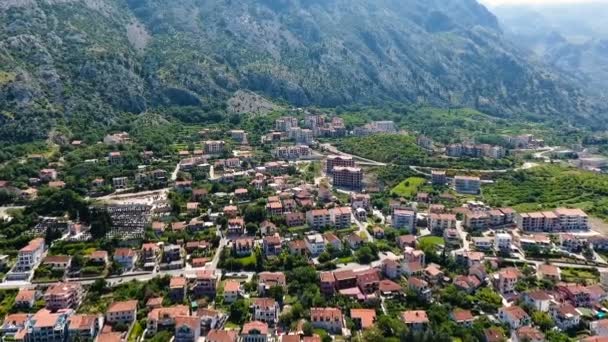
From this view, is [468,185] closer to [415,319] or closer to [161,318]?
[415,319]

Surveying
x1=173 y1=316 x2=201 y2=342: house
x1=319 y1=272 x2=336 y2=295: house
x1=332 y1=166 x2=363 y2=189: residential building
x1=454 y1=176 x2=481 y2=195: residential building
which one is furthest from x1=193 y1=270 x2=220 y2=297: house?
x1=454 y1=176 x2=481 y2=195: residential building

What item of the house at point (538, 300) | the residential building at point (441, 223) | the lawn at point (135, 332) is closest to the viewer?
the lawn at point (135, 332)

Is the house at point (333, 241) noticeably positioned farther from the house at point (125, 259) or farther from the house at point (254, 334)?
the house at point (125, 259)

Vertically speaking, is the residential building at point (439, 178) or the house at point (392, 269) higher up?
the residential building at point (439, 178)

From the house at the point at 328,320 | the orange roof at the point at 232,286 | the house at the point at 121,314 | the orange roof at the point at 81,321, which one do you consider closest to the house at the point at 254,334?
the house at the point at 328,320

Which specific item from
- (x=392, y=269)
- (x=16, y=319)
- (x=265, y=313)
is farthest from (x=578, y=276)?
(x=16, y=319)
